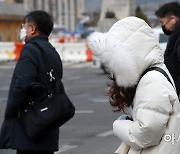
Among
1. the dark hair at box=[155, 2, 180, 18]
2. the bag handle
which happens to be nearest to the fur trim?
the bag handle

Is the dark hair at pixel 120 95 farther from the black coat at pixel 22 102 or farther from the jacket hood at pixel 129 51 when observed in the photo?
the black coat at pixel 22 102

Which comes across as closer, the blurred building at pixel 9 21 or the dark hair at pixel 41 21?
the dark hair at pixel 41 21

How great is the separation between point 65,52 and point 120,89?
3102 cm

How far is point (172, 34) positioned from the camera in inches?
265

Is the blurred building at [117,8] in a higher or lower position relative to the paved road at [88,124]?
lower

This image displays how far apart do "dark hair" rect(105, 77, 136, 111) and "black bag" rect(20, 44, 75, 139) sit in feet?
4.29

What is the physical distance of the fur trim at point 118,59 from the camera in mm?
3668

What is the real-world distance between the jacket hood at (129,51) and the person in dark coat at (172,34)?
2.90m

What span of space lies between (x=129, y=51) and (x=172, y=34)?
3123 mm

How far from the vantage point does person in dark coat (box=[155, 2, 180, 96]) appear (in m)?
6.68

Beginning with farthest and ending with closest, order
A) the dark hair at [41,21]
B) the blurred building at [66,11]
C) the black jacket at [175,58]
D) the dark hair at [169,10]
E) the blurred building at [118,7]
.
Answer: the blurred building at [66,11], the blurred building at [118,7], the dark hair at [169,10], the black jacket at [175,58], the dark hair at [41,21]

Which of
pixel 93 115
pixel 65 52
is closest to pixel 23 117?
pixel 93 115

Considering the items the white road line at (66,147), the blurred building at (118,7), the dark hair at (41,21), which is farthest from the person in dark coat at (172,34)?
the blurred building at (118,7)

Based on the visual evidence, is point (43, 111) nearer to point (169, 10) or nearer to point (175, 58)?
point (175, 58)
